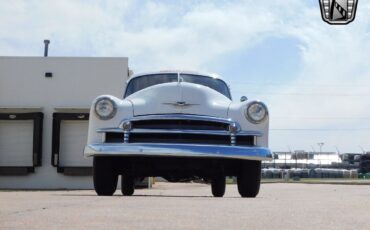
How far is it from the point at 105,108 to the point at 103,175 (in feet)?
3.05

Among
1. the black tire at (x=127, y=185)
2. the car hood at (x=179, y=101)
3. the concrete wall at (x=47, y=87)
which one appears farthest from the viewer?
the concrete wall at (x=47, y=87)

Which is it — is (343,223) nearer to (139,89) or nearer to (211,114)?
(211,114)

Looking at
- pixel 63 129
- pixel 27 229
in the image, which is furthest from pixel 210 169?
pixel 63 129

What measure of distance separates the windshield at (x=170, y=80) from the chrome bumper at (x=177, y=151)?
1.89 metres

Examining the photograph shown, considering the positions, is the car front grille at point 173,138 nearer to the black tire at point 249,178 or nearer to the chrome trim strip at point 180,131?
the chrome trim strip at point 180,131

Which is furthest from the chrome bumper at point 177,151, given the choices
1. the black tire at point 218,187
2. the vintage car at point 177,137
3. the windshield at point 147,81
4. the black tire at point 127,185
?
the black tire at point 218,187

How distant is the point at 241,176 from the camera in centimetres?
897

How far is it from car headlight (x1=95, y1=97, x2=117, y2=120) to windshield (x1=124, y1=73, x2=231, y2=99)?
1.31 meters

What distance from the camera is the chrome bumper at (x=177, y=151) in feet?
27.0

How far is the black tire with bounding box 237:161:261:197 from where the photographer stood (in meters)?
8.81

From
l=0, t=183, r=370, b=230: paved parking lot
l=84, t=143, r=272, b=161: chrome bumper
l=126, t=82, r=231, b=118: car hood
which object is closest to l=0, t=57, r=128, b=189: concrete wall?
l=126, t=82, r=231, b=118: car hood

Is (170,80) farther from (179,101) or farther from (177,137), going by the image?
(177,137)

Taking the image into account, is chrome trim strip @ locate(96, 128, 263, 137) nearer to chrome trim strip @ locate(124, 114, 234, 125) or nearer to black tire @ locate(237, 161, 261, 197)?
chrome trim strip @ locate(124, 114, 234, 125)

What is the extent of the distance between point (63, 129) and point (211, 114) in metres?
16.7
